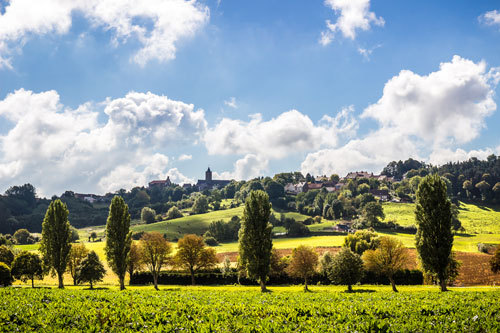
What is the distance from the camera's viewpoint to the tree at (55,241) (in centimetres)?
5997

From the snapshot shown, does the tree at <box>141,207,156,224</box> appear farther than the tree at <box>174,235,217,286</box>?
Yes

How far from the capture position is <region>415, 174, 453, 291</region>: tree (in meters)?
44.8

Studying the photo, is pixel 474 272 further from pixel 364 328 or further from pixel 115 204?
pixel 115 204

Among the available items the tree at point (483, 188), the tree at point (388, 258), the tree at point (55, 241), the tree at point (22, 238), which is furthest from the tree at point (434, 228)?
the tree at point (483, 188)

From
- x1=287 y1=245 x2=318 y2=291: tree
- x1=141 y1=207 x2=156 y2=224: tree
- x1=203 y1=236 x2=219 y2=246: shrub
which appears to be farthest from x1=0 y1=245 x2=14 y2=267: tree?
x1=141 y1=207 x2=156 y2=224: tree

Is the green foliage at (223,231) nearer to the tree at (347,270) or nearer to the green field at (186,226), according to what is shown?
the green field at (186,226)

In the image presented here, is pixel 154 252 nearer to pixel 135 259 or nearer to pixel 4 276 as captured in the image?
pixel 135 259

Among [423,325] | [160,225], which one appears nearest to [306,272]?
[423,325]

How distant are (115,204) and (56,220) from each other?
41.0 feet

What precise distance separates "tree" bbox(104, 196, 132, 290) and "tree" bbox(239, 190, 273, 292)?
22833 millimetres

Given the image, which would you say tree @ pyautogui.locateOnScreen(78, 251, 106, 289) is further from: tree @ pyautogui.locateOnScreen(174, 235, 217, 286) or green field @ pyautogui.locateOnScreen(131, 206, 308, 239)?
green field @ pyautogui.locateOnScreen(131, 206, 308, 239)

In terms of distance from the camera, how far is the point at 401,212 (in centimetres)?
15312

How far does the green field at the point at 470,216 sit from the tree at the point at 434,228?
85.0m

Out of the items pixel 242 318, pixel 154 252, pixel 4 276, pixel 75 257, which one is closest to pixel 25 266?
pixel 4 276
